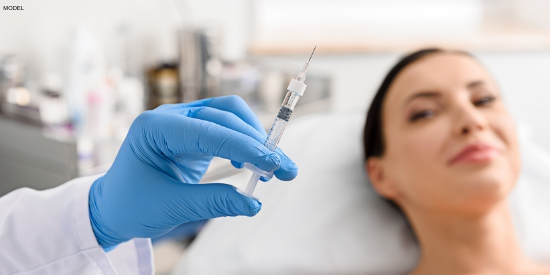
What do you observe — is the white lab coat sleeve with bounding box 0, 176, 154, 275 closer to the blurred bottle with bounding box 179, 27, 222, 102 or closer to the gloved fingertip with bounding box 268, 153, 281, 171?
the gloved fingertip with bounding box 268, 153, 281, 171

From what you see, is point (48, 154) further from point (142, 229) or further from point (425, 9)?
point (425, 9)

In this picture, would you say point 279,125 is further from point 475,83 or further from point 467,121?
point 475,83

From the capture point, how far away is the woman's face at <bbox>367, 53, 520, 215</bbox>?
1.11 meters

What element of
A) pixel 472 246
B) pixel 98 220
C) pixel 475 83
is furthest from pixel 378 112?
pixel 98 220

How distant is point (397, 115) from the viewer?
126cm

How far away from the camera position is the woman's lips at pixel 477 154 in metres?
1.11

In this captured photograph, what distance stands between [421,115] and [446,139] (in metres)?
0.10

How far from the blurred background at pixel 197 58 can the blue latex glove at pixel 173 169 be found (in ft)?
1.34

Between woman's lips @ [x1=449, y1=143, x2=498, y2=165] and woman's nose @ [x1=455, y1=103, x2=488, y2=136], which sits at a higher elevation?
woman's nose @ [x1=455, y1=103, x2=488, y2=136]

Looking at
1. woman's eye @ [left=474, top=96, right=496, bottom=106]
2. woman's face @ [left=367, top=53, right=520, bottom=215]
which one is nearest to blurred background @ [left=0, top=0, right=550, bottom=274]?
woman's face @ [left=367, top=53, right=520, bottom=215]

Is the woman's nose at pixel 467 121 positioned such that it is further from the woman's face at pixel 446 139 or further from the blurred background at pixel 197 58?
the blurred background at pixel 197 58

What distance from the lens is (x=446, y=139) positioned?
1.15 meters

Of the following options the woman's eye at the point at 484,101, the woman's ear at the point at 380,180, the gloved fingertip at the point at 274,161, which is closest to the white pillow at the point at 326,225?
the woman's ear at the point at 380,180

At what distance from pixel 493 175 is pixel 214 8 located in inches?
61.8
